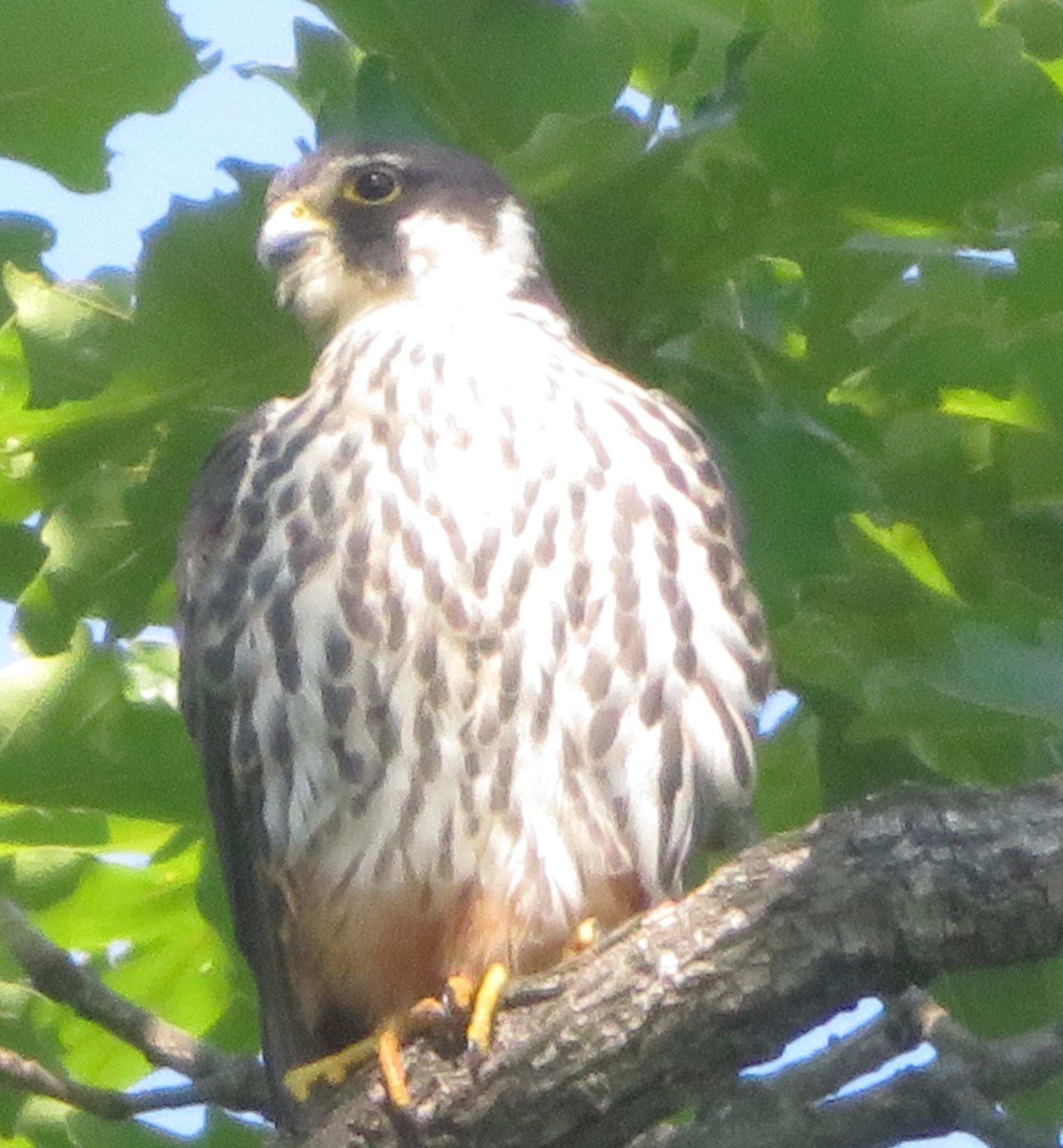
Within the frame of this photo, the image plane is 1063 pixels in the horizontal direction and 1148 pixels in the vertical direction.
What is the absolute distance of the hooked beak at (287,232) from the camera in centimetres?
308

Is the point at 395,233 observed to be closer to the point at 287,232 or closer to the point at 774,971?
the point at 287,232

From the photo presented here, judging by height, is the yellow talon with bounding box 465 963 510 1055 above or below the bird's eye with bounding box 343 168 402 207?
below

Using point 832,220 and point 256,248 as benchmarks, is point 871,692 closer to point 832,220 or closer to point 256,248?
point 832,220

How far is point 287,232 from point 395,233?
0.58m

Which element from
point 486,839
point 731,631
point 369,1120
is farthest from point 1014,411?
point 369,1120

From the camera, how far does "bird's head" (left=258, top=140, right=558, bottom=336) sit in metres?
3.38

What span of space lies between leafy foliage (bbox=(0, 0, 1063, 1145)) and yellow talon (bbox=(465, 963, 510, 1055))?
0.53 meters

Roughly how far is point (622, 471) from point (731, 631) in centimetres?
28

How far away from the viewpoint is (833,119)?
278cm

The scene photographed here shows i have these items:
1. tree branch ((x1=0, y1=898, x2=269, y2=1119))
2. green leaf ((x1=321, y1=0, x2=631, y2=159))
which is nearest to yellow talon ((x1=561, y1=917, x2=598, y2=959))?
tree branch ((x1=0, y1=898, x2=269, y2=1119))

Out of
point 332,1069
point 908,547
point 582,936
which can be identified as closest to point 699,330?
point 908,547

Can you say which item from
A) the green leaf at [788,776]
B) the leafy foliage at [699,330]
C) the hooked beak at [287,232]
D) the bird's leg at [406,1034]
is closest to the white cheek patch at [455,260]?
the hooked beak at [287,232]

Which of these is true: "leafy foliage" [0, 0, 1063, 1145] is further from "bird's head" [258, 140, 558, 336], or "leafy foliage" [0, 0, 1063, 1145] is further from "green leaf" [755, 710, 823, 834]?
"bird's head" [258, 140, 558, 336]

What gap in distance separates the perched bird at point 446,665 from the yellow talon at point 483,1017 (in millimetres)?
Answer: 358
